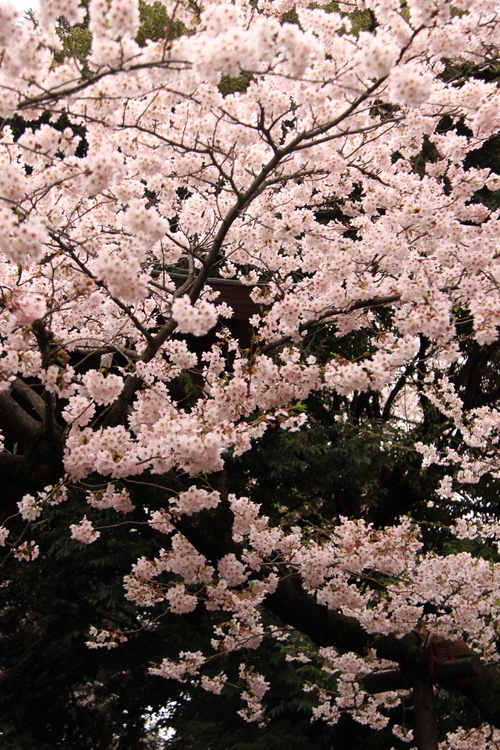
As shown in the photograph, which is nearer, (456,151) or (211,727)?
(456,151)

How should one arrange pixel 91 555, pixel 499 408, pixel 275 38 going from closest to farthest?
pixel 275 38, pixel 91 555, pixel 499 408

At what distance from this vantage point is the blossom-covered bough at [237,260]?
270 centimetres

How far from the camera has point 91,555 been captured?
6.68 m

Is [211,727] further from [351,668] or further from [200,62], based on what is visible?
[200,62]

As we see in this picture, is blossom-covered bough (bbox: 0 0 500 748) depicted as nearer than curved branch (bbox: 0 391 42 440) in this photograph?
Yes

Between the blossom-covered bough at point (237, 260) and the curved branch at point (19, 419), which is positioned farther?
the curved branch at point (19, 419)

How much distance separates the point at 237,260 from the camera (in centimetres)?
469

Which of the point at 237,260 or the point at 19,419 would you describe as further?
the point at 237,260

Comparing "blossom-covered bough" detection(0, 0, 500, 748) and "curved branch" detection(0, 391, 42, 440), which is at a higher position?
"blossom-covered bough" detection(0, 0, 500, 748)

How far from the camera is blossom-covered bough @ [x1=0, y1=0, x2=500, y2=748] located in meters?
2.70

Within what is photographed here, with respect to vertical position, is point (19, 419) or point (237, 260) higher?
point (237, 260)

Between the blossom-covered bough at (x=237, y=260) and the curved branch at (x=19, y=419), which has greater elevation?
the blossom-covered bough at (x=237, y=260)

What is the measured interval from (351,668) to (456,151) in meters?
3.41

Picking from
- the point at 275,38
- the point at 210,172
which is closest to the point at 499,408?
the point at 210,172
